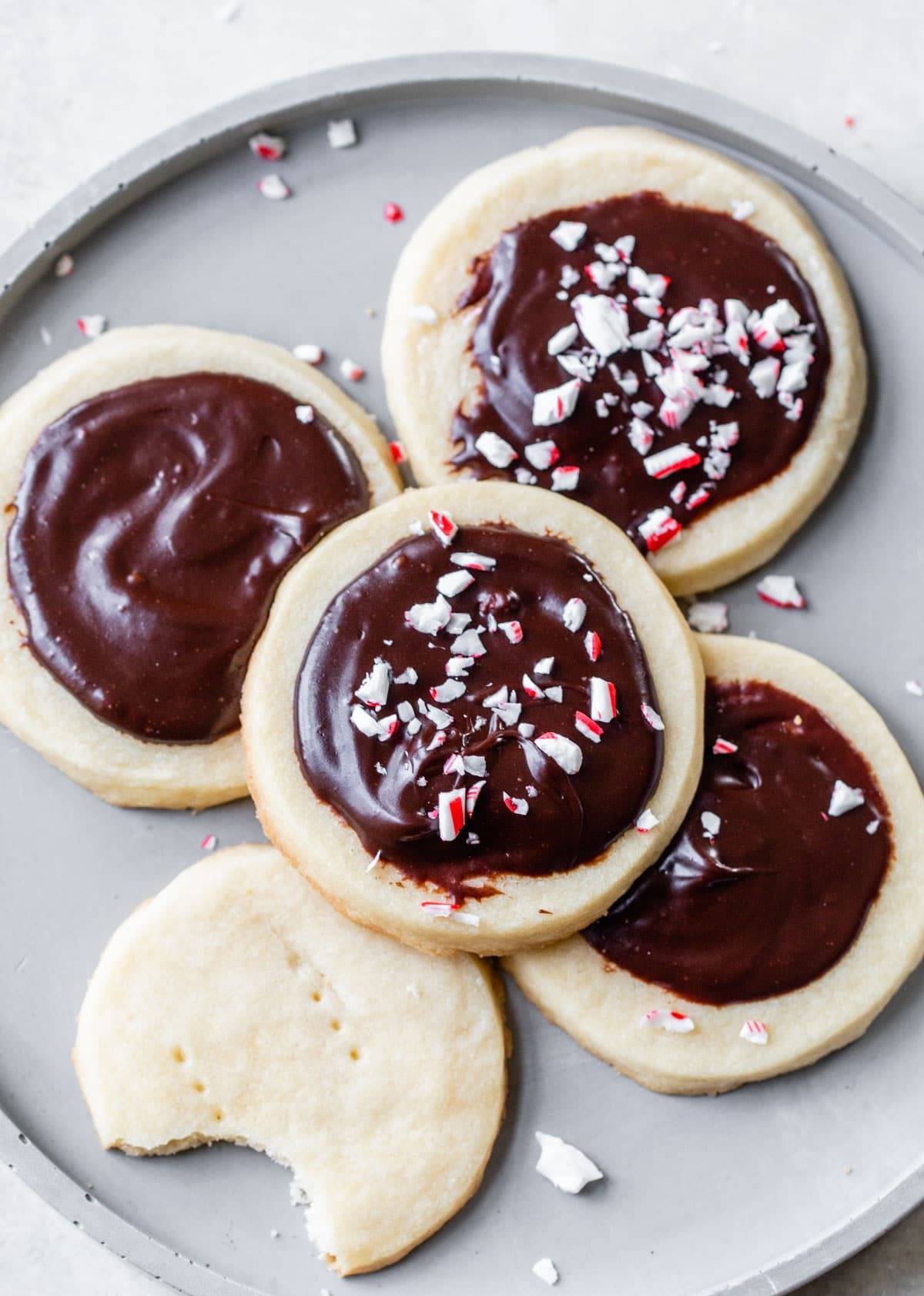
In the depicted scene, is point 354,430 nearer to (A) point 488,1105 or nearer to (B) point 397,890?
(B) point 397,890

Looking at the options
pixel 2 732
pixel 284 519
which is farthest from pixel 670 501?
pixel 2 732

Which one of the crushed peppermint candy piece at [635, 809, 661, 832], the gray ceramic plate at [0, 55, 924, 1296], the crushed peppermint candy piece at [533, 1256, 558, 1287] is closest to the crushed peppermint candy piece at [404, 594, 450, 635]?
the crushed peppermint candy piece at [635, 809, 661, 832]

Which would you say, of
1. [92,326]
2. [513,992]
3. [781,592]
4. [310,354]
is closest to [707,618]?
[781,592]

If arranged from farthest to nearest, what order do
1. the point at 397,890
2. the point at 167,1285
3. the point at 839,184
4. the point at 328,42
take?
1. the point at 328,42
2. the point at 839,184
3. the point at 167,1285
4. the point at 397,890

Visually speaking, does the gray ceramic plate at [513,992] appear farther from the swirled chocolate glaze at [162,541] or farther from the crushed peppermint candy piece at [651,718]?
the crushed peppermint candy piece at [651,718]

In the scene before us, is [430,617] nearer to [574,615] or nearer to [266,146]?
[574,615]

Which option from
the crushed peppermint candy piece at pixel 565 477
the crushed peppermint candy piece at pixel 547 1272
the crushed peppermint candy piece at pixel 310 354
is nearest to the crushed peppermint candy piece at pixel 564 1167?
the crushed peppermint candy piece at pixel 547 1272

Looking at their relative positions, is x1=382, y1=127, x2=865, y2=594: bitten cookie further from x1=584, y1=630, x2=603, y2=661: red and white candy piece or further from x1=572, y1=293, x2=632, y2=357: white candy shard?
x1=584, y1=630, x2=603, y2=661: red and white candy piece
